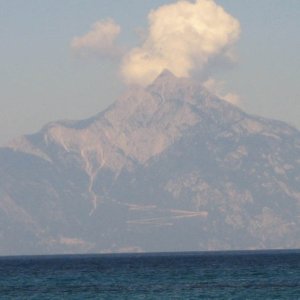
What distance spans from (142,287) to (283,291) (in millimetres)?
25787

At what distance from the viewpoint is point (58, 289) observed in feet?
A: 566

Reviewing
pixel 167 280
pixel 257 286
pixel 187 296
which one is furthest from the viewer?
pixel 167 280

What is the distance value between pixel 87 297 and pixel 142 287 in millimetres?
23704

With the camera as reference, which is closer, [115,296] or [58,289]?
[115,296]

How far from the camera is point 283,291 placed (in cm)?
15862

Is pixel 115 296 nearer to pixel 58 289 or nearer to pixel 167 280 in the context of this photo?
pixel 58 289

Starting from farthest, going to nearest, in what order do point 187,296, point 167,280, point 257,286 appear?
1. point 167,280
2. point 257,286
3. point 187,296

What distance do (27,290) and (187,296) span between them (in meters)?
33.8

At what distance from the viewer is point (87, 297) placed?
15225 centimetres

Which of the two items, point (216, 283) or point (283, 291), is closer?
point (283, 291)

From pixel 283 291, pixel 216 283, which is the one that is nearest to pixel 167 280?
pixel 216 283

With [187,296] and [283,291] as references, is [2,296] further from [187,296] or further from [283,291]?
[283,291]

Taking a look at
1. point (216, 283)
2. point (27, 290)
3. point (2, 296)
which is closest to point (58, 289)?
point (27, 290)

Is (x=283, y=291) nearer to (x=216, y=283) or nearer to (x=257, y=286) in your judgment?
(x=257, y=286)
